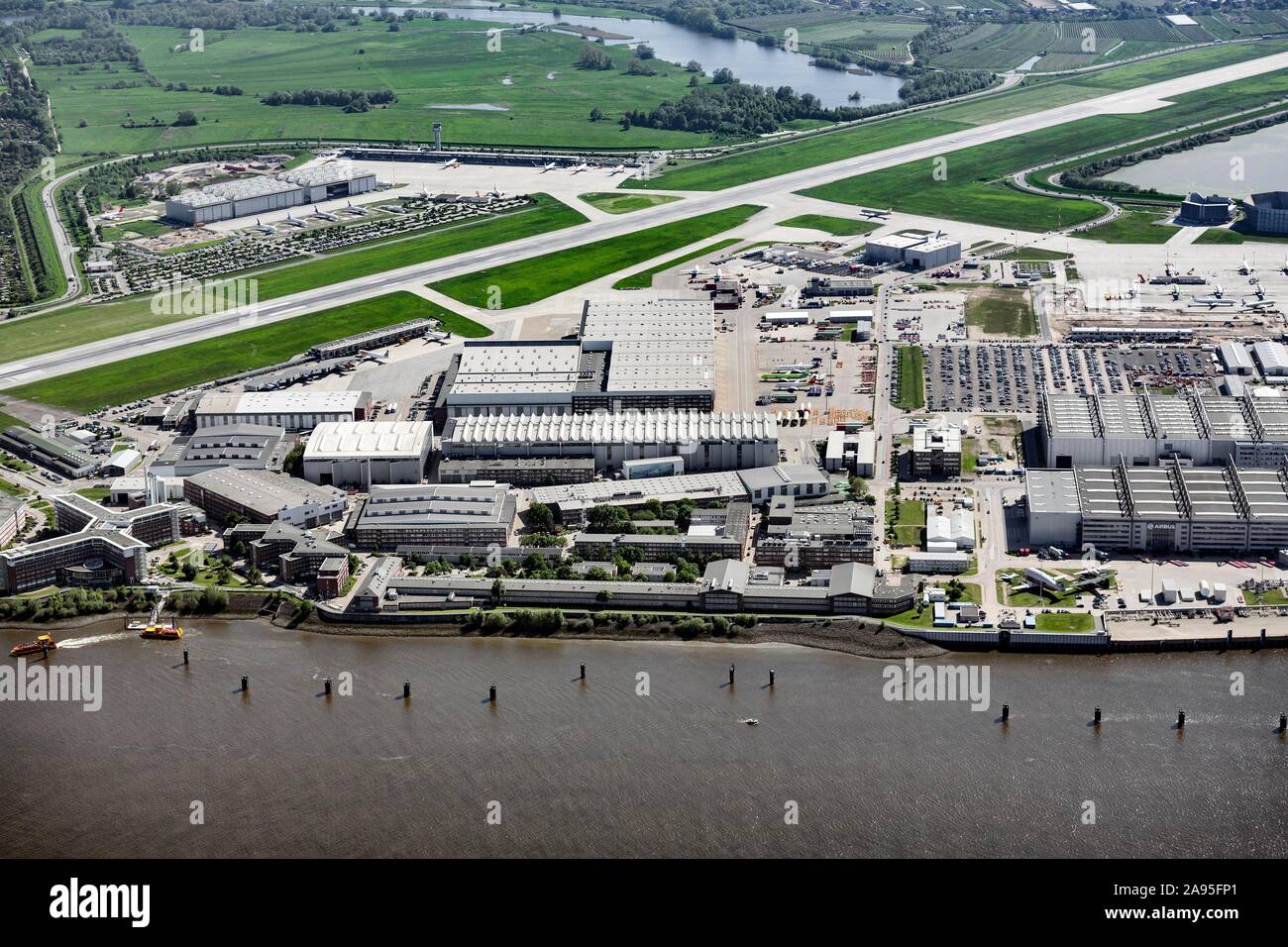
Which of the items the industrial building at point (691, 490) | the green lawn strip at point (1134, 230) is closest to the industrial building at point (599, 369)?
the industrial building at point (691, 490)

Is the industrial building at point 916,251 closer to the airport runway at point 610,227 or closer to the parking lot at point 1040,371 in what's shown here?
the airport runway at point 610,227

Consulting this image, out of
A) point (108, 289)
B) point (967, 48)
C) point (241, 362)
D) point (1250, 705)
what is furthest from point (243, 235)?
point (967, 48)

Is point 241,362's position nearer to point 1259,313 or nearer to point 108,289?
point 108,289

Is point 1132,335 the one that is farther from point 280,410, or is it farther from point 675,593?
point 280,410

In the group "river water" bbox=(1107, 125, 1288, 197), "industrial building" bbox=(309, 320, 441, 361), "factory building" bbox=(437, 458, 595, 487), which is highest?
"river water" bbox=(1107, 125, 1288, 197)

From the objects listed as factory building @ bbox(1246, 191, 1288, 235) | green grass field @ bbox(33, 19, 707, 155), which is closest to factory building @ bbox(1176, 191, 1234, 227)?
factory building @ bbox(1246, 191, 1288, 235)

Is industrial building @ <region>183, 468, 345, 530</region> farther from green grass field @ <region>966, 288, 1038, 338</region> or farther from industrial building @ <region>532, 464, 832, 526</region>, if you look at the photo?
green grass field @ <region>966, 288, 1038, 338</region>
